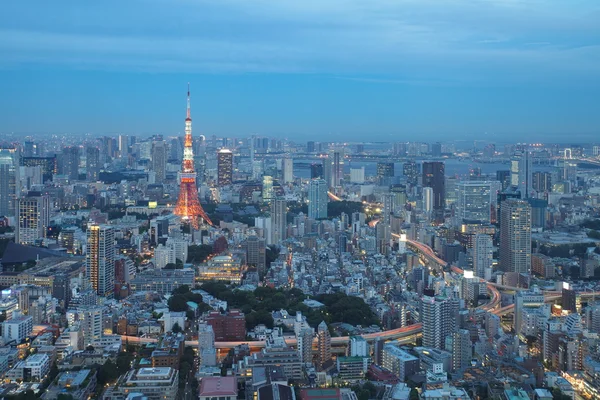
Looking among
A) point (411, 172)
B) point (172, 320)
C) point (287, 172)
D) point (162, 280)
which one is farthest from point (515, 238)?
point (287, 172)

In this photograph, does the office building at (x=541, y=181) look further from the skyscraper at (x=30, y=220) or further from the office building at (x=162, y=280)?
the skyscraper at (x=30, y=220)

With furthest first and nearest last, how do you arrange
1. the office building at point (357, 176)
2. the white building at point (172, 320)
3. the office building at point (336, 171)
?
the office building at point (357, 176) → the office building at point (336, 171) → the white building at point (172, 320)

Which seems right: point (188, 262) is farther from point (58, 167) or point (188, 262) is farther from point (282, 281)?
point (58, 167)

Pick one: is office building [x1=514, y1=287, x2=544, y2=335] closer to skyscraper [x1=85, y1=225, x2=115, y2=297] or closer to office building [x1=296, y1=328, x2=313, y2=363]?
office building [x1=296, y1=328, x2=313, y2=363]

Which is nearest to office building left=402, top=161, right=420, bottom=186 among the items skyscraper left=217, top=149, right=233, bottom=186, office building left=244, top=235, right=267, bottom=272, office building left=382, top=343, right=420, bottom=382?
skyscraper left=217, top=149, right=233, bottom=186

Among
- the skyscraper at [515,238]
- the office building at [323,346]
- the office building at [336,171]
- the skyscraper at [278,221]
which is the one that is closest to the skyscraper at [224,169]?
the office building at [336,171]
